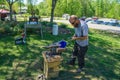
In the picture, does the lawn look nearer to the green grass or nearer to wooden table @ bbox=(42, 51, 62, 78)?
the green grass

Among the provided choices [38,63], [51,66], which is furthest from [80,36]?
[38,63]

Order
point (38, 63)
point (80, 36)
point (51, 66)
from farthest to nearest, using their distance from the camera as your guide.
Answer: point (38, 63) < point (80, 36) < point (51, 66)

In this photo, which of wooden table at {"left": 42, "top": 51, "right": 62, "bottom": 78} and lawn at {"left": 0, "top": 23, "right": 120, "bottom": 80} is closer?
wooden table at {"left": 42, "top": 51, "right": 62, "bottom": 78}

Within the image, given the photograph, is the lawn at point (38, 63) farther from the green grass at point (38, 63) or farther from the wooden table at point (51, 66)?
the wooden table at point (51, 66)

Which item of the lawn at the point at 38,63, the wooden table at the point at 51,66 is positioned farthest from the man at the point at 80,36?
the wooden table at the point at 51,66

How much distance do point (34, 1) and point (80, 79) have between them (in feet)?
132

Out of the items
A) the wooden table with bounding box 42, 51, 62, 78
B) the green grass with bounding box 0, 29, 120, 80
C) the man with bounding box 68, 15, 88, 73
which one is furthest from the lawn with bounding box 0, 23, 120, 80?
the man with bounding box 68, 15, 88, 73

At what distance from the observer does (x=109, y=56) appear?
34.9 feet

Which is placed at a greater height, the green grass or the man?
the man

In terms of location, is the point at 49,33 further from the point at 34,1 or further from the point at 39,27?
the point at 34,1

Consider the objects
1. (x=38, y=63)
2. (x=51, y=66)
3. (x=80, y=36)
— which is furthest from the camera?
(x=38, y=63)

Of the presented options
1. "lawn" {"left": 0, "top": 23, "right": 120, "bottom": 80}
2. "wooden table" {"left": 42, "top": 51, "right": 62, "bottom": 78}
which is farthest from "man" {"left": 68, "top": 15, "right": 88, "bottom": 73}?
"wooden table" {"left": 42, "top": 51, "right": 62, "bottom": 78}

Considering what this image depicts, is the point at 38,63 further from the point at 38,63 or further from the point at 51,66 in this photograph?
the point at 51,66

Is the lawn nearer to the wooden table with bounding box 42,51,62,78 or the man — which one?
the wooden table with bounding box 42,51,62,78
